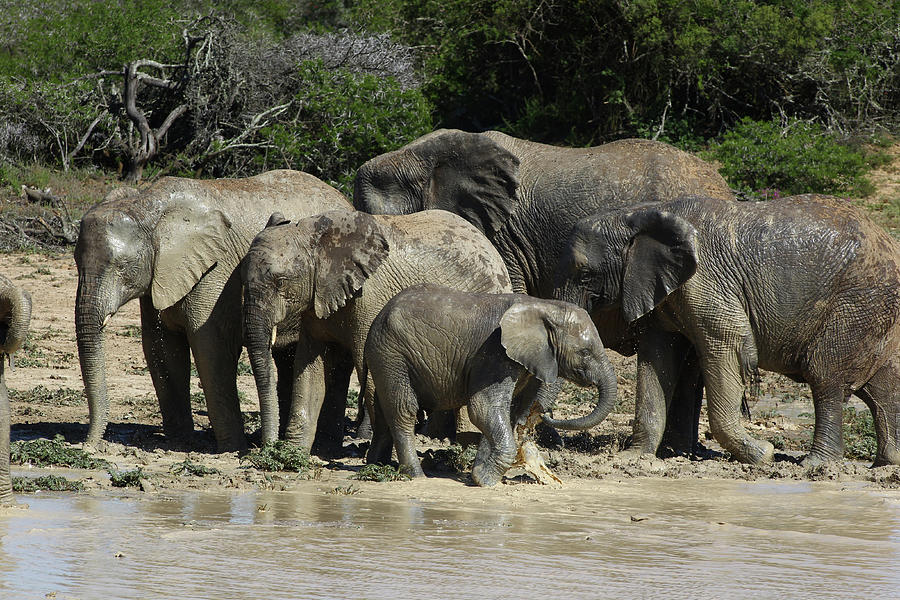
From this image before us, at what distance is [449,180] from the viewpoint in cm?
1106

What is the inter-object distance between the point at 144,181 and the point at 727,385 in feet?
38.0

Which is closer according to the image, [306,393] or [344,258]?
[344,258]

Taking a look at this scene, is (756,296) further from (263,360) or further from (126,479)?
(126,479)

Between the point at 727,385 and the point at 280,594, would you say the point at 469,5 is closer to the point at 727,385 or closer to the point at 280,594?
the point at 727,385

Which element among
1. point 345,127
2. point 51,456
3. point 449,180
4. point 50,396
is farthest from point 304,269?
point 345,127

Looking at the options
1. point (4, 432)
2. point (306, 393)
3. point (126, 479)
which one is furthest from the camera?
point (306, 393)

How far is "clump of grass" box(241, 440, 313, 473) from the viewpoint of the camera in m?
8.69

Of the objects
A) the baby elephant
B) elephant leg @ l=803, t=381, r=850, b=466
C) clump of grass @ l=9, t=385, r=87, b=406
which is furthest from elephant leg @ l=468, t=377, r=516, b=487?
clump of grass @ l=9, t=385, r=87, b=406

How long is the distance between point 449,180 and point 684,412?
8.99ft

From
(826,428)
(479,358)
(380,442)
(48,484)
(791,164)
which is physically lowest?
(48,484)

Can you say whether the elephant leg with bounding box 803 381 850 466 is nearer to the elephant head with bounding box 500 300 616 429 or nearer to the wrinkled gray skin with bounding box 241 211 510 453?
the elephant head with bounding box 500 300 616 429

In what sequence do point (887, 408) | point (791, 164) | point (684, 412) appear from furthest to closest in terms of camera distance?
point (791, 164) → point (684, 412) → point (887, 408)

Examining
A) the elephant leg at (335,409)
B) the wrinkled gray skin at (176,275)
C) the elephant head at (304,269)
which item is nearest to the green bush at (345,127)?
the elephant leg at (335,409)

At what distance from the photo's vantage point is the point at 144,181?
18.9 metres
